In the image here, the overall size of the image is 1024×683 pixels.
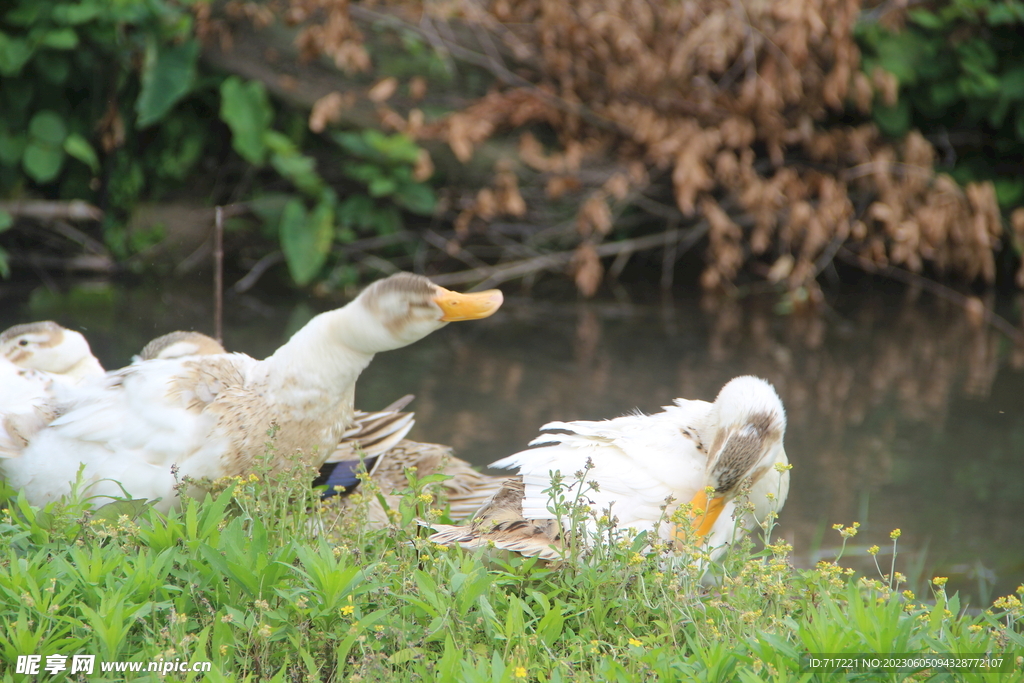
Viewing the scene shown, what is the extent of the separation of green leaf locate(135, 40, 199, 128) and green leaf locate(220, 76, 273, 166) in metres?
0.28

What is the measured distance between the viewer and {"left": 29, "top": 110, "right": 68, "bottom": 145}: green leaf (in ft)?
21.2

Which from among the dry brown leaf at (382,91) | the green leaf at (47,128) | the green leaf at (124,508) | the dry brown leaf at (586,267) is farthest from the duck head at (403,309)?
the green leaf at (47,128)

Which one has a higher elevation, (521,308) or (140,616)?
(140,616)

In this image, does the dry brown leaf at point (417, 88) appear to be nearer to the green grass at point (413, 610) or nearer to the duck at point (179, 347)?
the duck at point (179, 347)

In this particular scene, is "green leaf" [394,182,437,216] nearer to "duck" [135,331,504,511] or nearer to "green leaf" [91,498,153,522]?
"duck" [135,331,504,511]

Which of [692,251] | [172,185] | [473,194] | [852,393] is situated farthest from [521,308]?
[172,185]

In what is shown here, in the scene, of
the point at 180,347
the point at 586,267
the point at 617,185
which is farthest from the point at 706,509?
the point at 617,185

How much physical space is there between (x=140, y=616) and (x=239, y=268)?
5163 millimetres

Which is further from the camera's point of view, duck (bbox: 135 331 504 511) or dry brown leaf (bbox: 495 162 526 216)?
dry brown leaf (bbox: 495 162 526 216)

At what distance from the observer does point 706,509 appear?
2.62m

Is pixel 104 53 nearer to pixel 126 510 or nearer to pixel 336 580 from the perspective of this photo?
pixel 126 510

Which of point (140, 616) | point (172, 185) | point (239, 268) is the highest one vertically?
point (140, 616)

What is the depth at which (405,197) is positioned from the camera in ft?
22.4

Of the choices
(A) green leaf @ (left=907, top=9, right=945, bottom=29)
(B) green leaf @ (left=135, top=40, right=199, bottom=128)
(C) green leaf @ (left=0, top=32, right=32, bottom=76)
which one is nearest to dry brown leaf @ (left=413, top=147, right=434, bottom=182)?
(B) green leaf @ (left=135, top=40, right=199, bottom=128)
